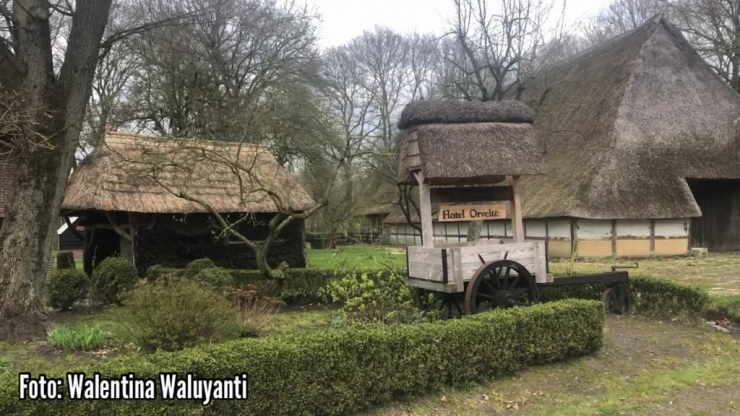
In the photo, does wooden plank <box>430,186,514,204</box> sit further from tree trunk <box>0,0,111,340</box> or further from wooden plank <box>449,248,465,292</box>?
tree trunk <box>0,0,111,340</box>

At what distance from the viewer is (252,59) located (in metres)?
27.5

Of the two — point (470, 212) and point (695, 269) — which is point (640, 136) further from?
point (470, 212)

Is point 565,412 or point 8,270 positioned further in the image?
point 8,270

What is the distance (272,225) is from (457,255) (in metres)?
5.10

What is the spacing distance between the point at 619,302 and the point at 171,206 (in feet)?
37.2

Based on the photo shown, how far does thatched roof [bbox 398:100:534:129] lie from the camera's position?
8703 millimetres

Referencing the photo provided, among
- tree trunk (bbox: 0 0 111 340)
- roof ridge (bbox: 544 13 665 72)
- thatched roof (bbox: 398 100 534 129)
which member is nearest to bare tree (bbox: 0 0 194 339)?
tree trunk (bbox: 0 0 111 340)

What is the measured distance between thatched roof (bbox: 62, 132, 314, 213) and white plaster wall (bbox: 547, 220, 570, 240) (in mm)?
9538

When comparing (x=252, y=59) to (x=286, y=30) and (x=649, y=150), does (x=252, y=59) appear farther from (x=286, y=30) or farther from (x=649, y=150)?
(x=649, y=150)

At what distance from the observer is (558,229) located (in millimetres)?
20625

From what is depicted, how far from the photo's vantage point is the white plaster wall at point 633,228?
19.5m

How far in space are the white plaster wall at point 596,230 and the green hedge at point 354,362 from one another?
13221 mm

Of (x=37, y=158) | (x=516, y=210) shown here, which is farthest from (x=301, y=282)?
(x=37, y=158)

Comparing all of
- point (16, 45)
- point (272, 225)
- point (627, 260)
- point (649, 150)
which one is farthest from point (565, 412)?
point (649, 150)
